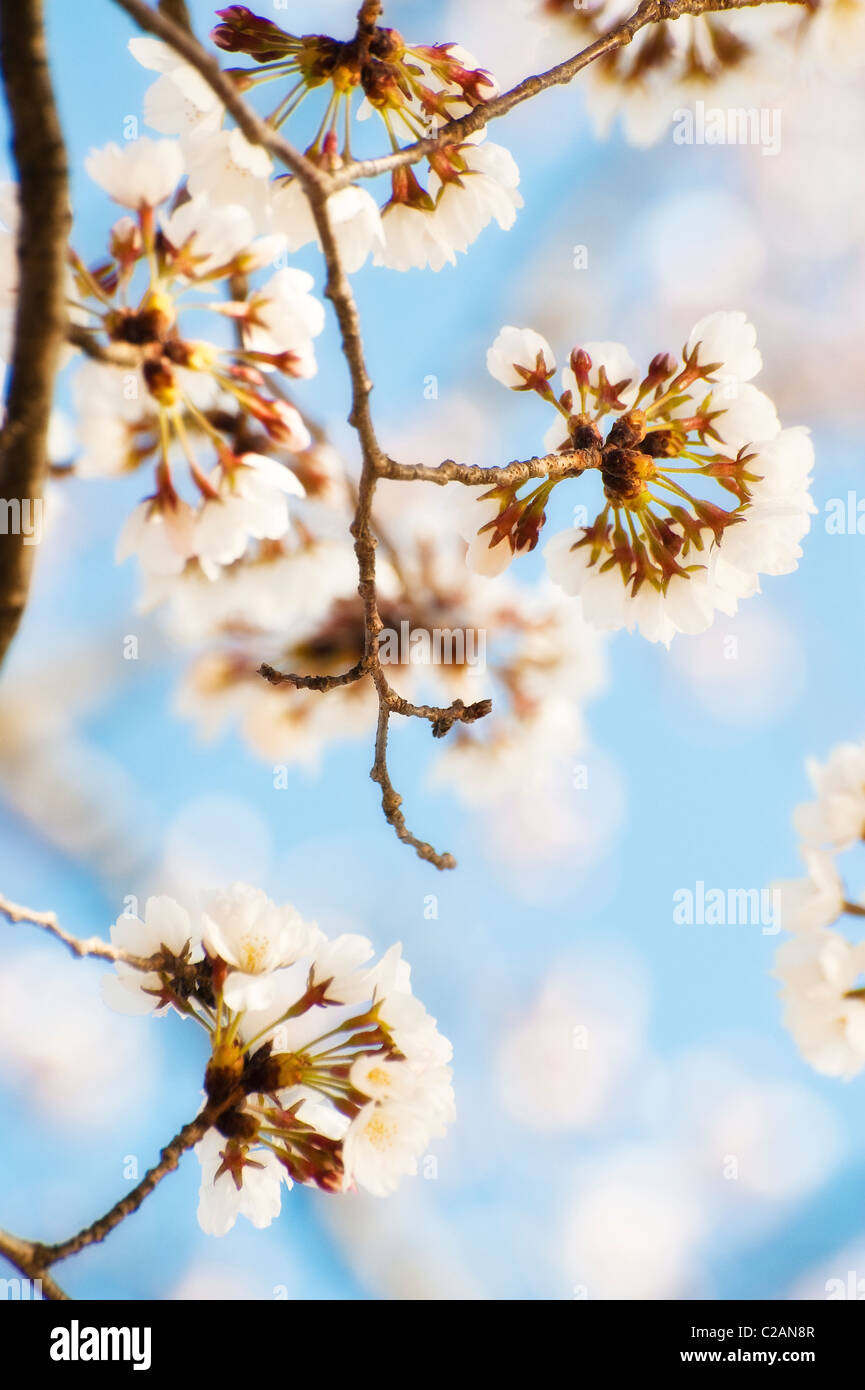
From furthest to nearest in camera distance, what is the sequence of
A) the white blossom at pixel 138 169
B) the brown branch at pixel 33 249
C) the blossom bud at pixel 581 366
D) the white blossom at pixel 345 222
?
1. the blossom bud at pixel 581 366
2. the white blossom at pixel 345 222
3. the white blossom at pixel 138 169
4. the brown branch at pixel 33 249

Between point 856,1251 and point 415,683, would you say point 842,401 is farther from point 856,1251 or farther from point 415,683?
point 856,1251

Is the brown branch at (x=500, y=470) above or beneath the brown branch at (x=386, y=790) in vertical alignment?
above

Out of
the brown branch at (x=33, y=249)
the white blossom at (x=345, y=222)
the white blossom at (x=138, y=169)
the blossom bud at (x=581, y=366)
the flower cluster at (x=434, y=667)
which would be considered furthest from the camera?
the flower cluster at (x=434, y=667)

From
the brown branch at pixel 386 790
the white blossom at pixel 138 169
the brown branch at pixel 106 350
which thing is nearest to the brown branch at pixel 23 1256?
the brown branch at pixel 386 790

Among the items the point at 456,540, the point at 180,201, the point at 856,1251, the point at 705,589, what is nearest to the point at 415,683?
the point at 456,540

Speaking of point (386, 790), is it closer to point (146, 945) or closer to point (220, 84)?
point (146, 945)

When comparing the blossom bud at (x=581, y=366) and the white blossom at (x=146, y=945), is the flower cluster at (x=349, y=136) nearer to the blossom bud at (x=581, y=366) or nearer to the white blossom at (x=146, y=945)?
the blossom bud at (x=581, y=366)

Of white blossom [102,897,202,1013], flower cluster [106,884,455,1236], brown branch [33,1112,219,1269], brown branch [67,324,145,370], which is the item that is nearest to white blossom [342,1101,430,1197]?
flower cluster [106,884,455,1236]
